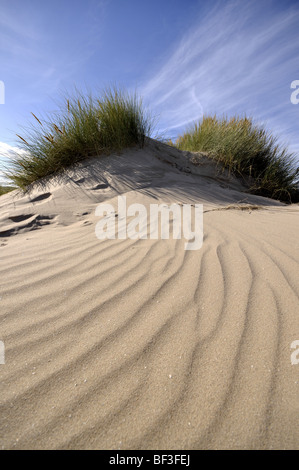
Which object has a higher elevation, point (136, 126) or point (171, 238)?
point (136, 126)

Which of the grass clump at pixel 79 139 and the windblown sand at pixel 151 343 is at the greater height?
the grass clump at pixel 79 139

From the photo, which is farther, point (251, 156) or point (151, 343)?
point (251, 156)

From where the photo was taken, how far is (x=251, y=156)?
552cm

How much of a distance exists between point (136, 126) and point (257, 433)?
5140 mm

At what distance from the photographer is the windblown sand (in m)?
0.72

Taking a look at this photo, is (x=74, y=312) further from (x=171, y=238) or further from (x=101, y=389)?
(x=171, y=238)

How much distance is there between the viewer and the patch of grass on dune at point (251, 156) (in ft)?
17.6

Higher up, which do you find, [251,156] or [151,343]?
[251,156]

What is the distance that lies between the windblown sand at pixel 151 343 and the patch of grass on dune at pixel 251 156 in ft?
12.3

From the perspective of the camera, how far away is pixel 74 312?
1.19 metres

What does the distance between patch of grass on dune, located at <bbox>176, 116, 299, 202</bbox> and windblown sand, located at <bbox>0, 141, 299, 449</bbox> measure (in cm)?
375

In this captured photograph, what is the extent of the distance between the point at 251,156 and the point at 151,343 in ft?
18.9
